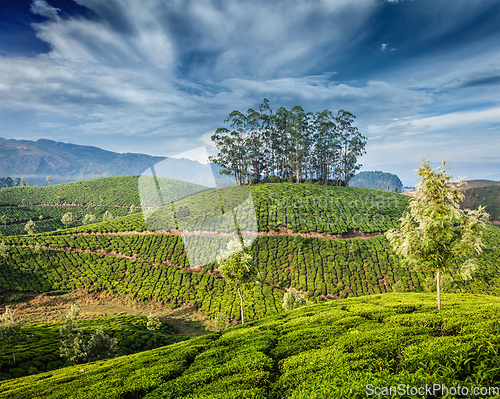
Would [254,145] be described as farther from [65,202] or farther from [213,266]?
[65,202]

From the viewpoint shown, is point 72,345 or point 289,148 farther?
point 289,148

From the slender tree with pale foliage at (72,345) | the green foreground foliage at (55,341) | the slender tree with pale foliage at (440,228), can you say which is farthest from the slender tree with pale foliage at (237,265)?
the slender tree with pale foliage at (72,345)

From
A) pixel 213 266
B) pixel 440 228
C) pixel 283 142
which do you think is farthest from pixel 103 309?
pixel 283 142

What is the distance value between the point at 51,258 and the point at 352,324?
60549 millimetres

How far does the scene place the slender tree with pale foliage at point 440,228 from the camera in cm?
1090

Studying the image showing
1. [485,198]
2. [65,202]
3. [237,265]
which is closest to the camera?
[237,265]

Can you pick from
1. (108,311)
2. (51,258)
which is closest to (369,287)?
(108,311)

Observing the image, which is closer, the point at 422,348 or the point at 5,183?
the point at 422,348

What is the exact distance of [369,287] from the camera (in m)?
34.0

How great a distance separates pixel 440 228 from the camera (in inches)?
436

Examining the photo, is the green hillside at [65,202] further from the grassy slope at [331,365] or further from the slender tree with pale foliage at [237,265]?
the grassy slope at [331,365]

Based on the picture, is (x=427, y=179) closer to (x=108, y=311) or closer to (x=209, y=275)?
(x=209, y=275)

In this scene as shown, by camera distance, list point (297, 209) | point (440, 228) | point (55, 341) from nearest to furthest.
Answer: point (440, 228) < point (55, 341) < point (297, 209)

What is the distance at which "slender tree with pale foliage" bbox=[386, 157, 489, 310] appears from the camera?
35.8 feet
